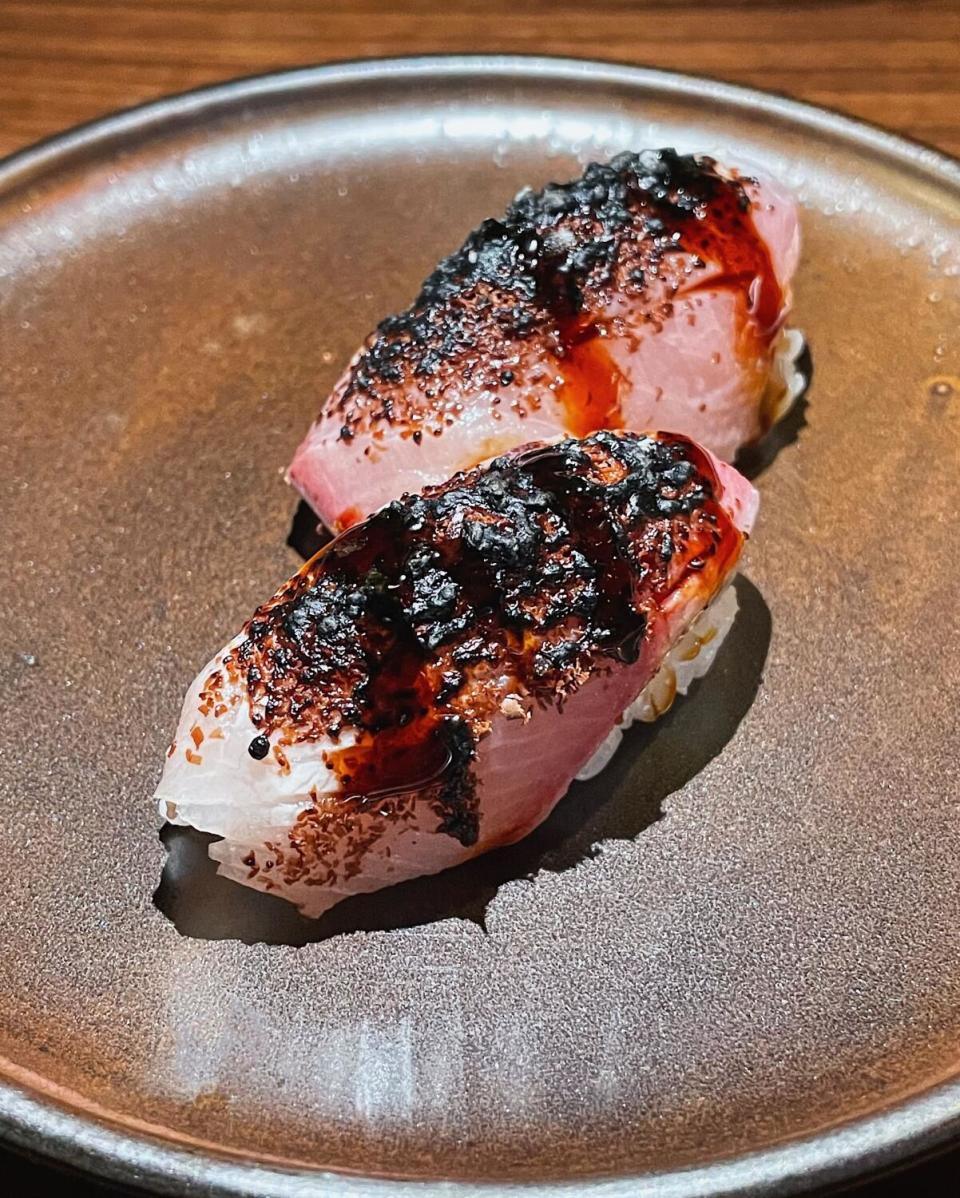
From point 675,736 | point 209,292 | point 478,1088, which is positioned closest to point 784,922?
point 675,736

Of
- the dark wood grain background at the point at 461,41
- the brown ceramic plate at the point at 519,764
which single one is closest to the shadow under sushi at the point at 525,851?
the brown ceramic plate at the point at 519,764

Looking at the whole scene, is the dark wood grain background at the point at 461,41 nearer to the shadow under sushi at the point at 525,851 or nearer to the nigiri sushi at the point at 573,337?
the nigiri sushi at the point at 573,337

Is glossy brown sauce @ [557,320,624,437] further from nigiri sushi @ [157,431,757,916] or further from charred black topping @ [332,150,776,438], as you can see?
nigiri sushi @ [157,431,757,916]

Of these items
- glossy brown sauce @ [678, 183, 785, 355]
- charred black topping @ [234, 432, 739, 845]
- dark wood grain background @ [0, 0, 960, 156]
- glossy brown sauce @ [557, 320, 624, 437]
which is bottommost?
charred black topping @ [234, 432, 739, 845]

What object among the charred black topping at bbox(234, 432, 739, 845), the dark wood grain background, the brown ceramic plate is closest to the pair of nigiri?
the charred black topping at bbox(234, 432, 739, 845)

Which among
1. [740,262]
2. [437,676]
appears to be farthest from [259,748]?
[740,262]
